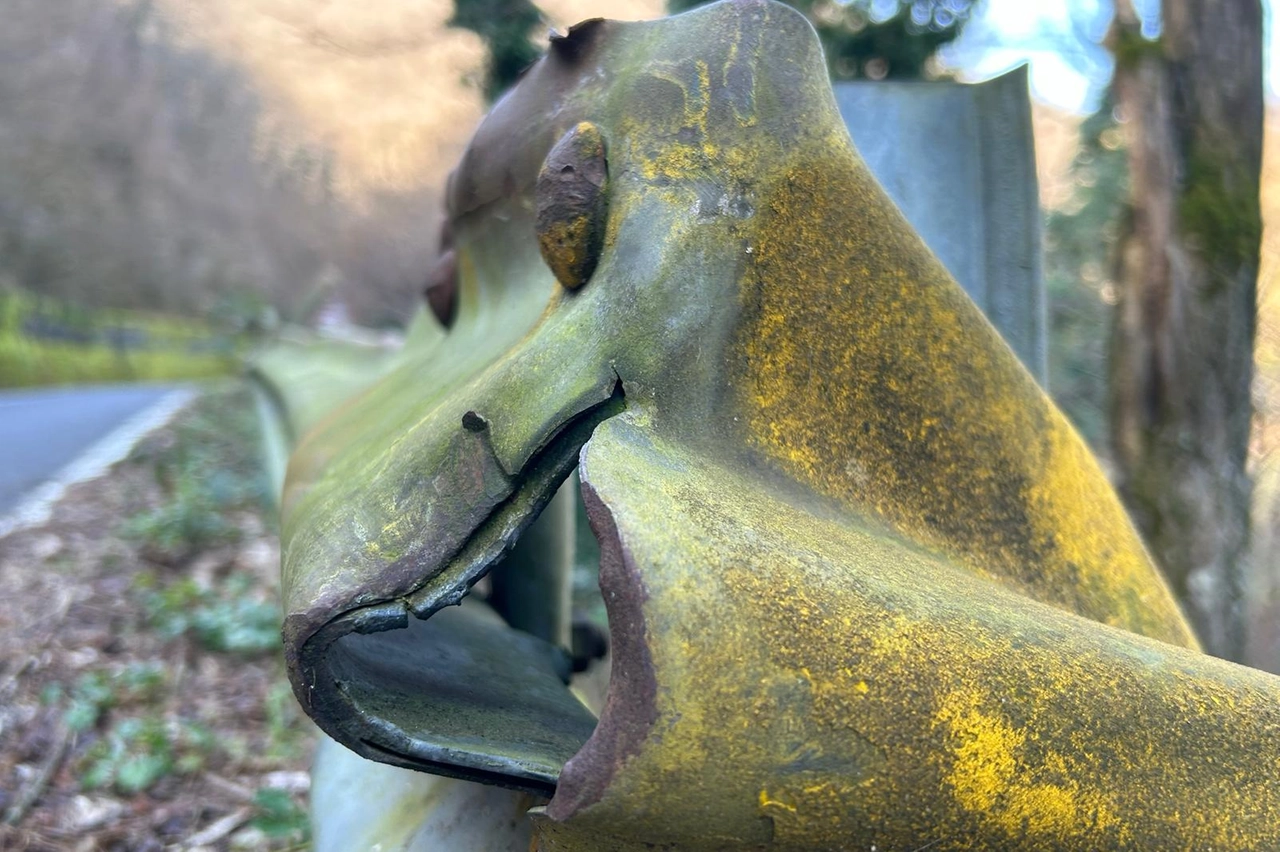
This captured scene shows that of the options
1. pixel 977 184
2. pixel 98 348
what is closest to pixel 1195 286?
pixel 977 184

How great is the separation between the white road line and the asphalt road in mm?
51

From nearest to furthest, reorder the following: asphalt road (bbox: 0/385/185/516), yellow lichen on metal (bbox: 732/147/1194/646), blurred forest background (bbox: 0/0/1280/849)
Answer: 1. yellow lichen on metal (bbox: 732/147/1194/646)
2. blurred forest background (bbox: 0/0/1280/849)
3. asphalt road (bbox: 0/385/185/516)

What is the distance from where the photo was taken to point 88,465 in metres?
6.61

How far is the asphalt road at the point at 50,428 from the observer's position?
6.08 metres

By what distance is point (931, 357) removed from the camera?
1382 millimetres

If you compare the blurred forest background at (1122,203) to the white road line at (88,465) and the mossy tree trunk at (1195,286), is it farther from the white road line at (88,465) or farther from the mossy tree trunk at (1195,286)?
the white road line at (88,465)

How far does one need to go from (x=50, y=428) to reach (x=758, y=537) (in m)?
9.55

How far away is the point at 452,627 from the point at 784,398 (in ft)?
2.34

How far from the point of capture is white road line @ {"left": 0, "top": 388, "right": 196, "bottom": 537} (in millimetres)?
4827

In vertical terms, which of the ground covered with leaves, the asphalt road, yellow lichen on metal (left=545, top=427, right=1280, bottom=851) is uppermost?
yellow lichen on metal (left=545, top=427, right=1280, bottom=851)

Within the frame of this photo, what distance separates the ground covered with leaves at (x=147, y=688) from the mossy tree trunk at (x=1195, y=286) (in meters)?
3.10

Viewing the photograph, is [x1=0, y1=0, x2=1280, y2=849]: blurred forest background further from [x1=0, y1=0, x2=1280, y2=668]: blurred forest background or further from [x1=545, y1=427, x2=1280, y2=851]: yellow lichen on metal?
[x1=545, y1=427, x2=1280, y2=851]: yellow lichen on metal

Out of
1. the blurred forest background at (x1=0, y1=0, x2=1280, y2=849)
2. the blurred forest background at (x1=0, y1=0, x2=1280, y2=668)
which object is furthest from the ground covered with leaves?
the blurred forest background at (x1=0, y1=0, x2=1280, y2=668)

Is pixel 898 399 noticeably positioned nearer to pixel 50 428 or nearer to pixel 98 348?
pixel 50 428
